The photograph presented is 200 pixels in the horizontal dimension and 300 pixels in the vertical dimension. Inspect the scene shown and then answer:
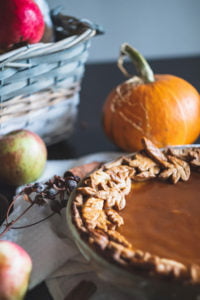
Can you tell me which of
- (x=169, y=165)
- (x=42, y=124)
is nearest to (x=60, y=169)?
(x=42, y=124)

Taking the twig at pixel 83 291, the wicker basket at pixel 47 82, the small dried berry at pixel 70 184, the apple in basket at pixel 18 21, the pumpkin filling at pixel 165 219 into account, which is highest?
the apple in basket at pixel 18 21

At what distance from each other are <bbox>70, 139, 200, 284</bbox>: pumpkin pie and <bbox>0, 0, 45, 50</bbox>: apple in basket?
0.42 metres

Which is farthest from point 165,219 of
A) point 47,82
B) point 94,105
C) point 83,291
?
point 94,105

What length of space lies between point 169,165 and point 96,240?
32cm

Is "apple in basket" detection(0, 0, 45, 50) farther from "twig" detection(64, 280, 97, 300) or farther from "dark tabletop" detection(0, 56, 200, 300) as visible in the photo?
"twig" detection(64, 280, 97, 300)

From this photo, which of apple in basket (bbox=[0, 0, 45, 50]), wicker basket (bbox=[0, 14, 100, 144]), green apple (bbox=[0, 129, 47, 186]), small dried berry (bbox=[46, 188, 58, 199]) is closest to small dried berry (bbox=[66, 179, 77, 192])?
small dried berry (bbox=[46, 188, 58, 199])

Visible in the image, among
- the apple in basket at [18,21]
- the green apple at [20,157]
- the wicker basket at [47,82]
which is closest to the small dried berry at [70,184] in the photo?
the green apple at [20,157]

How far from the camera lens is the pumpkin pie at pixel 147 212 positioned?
2.25 feet

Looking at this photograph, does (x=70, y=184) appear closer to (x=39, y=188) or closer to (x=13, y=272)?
(x=39, y=188)

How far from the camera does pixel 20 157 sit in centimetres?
113

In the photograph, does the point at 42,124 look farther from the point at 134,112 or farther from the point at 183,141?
the point at 183,141

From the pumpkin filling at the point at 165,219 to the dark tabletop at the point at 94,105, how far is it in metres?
0.22

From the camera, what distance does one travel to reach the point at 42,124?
1.29m

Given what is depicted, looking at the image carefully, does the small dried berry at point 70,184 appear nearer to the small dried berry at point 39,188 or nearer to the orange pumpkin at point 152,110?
the small dried berry at point 39,188
